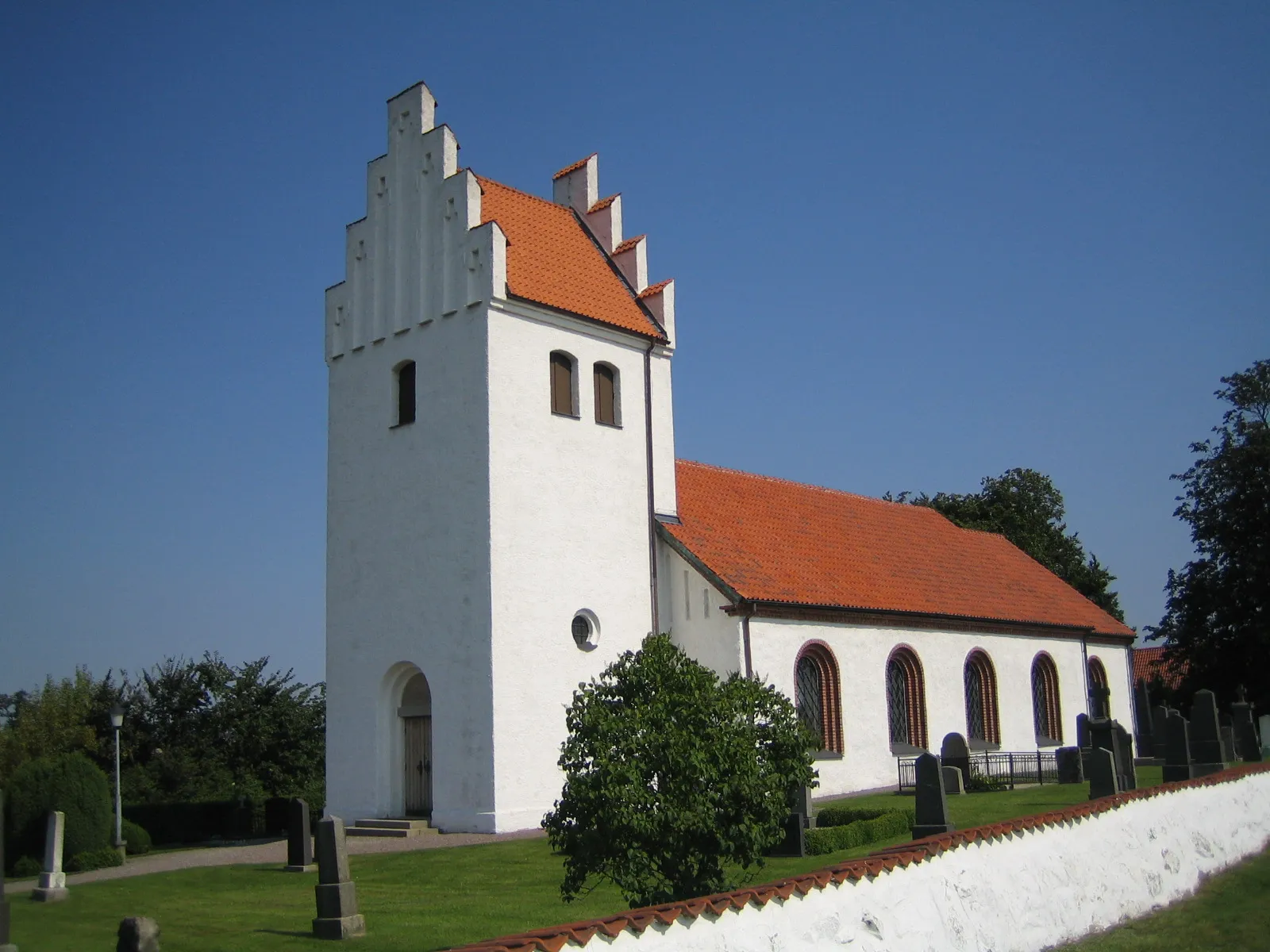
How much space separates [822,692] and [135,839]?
50.6 feet

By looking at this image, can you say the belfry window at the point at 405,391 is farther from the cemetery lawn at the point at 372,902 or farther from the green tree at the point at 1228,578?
the green tree at the point at 1228,578

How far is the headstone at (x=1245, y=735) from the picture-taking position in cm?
2667

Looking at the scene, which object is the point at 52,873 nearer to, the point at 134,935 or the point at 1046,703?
the point at 134,935

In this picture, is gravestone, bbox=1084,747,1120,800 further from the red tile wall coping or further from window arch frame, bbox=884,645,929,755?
window arch frame, bbox=884,645,929,755

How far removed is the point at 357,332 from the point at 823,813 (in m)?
13.4

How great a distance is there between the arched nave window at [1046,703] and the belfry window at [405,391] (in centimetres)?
1996

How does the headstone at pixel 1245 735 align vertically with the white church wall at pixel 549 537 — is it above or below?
below

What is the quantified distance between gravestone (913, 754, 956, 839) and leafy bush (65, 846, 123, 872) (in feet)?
50.1

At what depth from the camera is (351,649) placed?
78.5 ft

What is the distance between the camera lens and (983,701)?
31797 millimetres

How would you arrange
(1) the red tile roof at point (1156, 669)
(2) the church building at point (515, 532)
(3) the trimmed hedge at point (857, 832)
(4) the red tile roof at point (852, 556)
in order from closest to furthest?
(3) the trimmed hedge at point (857, 832) < (2) the church building at point (515, 532) < (4) the red tile roof at point (852, 556) < (1) the red tile roof at point (1156, 669)

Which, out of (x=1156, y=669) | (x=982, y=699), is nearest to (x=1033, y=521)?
(x=1156, y=669)

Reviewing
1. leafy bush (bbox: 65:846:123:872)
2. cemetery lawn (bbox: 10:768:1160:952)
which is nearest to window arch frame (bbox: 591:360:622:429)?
cemetery lawn (bbox: 10:768:1160:952)

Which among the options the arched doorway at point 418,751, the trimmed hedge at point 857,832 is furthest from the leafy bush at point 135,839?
the trimmed hedge at point 857,832
